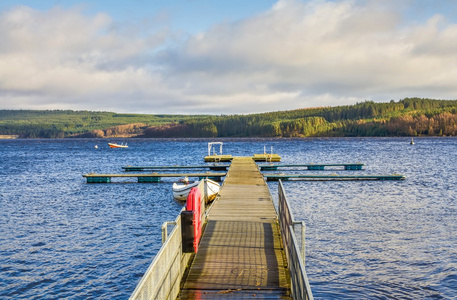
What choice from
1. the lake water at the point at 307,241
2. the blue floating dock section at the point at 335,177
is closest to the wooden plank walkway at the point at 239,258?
the lake water at the point at 307,241

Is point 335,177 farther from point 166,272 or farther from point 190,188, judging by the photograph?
point 166,272

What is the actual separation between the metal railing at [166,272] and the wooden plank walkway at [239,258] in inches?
18.0

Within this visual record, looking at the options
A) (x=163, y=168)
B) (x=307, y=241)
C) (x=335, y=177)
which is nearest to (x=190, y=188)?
(x=307, y=241)

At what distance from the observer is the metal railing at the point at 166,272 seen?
254 inches

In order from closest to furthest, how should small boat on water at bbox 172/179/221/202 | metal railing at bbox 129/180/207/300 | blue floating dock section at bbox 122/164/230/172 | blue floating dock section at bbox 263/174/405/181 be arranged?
metal railing at bbox 129/180/207/300 < small boat on water at bbox 172/179/221/202 < blue floating dock section at bbox 263/174/405/181 < blue floating dock section at bbox 122/164/230/172

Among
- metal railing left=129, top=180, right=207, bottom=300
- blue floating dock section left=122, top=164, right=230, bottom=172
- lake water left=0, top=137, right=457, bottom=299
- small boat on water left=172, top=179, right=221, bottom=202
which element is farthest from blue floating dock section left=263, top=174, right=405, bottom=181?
metal railing left=129, top=180, right=207, bottom=300

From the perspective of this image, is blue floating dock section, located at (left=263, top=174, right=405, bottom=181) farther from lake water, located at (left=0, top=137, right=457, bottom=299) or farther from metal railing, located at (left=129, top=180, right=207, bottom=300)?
metal railing, located at (left=129, top=180, right=207, bottom=300)

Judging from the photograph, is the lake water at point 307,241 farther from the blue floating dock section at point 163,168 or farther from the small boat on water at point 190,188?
the blue floating dock section at point 163,168

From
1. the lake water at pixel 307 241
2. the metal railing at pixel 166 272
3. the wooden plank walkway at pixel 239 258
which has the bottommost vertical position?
the lake water at pixel 307 241

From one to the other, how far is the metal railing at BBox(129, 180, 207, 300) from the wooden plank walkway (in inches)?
18.0

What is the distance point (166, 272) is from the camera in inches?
316

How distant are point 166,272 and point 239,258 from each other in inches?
150

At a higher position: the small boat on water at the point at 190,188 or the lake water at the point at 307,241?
the small boat on water at the point at 190,188

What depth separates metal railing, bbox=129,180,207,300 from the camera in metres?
6.44
